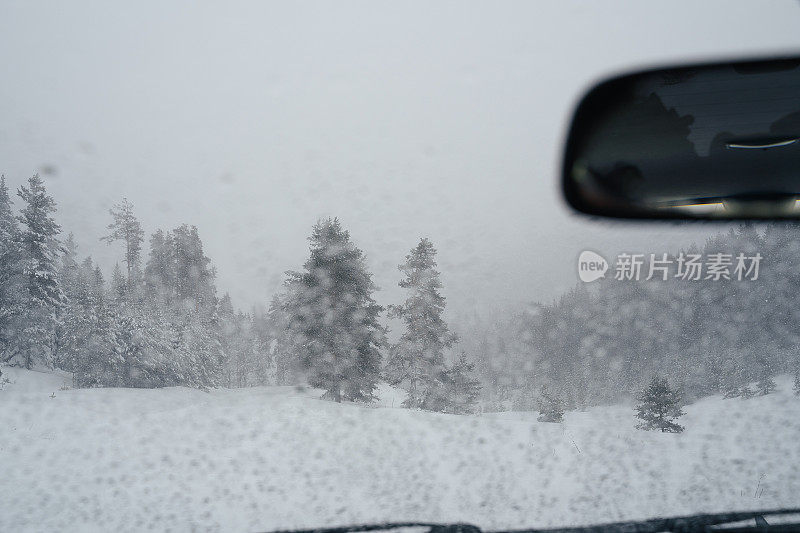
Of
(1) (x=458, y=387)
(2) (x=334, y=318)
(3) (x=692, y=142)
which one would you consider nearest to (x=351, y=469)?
(3) (x=692, y=142)

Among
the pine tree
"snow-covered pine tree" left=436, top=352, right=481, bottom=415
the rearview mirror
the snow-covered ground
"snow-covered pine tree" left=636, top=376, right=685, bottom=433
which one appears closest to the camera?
the rearview mirror

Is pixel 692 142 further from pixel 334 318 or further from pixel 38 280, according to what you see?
pixel 38 280

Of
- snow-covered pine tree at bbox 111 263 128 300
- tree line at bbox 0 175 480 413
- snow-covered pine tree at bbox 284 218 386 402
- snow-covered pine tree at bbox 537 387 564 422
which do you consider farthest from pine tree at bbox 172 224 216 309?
snow-covered pine tree at bbox 537 387 564 422

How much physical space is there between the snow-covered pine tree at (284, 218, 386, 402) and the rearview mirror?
16963 millimetres

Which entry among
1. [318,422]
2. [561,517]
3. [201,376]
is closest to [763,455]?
[561,517]

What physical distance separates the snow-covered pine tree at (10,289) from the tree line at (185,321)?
0.05m

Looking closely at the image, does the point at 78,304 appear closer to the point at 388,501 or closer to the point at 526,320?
the point at 388,501

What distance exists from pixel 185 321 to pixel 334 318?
14.2 metres

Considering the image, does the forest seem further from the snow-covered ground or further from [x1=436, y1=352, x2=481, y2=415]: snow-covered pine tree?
the snow-covered ground

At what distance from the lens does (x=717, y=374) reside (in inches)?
1198

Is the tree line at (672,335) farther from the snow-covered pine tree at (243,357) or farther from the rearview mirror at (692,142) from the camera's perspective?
the snow-covered pine tree at (243,357)

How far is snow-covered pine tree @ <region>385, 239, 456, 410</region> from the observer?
2175 cm

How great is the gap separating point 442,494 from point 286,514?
102 inches

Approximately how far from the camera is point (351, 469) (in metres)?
8.73
